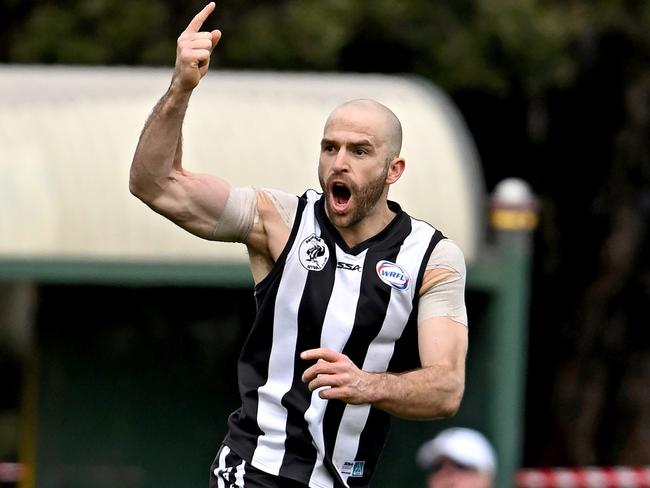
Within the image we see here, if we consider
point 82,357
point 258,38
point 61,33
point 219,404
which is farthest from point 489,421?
point 61,33

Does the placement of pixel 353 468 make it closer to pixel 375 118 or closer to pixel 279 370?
pixel 279 370

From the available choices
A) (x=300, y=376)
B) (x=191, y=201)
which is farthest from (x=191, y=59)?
(x=300, y=376)

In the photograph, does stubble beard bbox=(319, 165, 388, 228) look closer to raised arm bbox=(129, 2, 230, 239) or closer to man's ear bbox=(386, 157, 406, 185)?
man's ear bbox=(386, 157, 406, 185)

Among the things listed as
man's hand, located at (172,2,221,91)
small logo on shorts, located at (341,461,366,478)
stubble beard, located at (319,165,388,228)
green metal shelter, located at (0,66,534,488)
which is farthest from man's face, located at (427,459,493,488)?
man's hand, located at (172,2,221,91)

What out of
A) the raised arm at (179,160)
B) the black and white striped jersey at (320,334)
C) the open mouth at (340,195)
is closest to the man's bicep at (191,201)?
the raised arm at (179,160)

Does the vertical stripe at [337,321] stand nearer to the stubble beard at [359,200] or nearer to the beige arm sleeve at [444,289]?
the stubble beard at [359,200]

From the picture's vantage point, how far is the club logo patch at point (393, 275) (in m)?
5.52

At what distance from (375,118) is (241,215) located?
54 centimetres

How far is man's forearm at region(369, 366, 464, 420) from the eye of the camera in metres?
5.12

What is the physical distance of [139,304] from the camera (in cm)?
1170

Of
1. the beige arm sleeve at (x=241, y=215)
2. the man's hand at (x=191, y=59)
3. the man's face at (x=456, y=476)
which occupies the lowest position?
the man's face at (x=456, y=476)

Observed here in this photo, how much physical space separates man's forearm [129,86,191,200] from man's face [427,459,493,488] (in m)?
3.01

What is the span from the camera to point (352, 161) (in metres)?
5.38

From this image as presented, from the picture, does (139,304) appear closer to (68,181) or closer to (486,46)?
(68,181)
